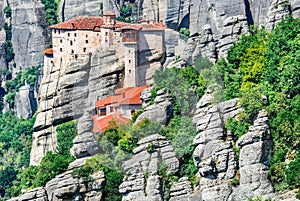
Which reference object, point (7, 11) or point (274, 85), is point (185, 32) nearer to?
point (274, 85)

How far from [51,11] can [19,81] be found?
4.88m

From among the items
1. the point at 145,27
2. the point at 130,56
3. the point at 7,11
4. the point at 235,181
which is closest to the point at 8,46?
the point at 7,11

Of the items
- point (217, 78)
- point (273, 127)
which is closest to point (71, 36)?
point (217, 78)

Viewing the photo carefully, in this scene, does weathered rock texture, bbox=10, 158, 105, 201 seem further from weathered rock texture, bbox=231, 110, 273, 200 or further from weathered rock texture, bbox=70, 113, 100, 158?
weathered rock texture, bbox=231, 110, 273, 200

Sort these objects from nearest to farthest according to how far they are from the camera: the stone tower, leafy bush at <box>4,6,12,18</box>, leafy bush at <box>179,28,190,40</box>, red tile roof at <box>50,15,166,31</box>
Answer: the stone tower
red tile roof at <box>50,15,166,31</box>
leafy bush at <box>179,28,190,40</box>
leafy bush at <box>4,6,12,18</box>

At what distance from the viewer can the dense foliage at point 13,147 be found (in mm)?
101312

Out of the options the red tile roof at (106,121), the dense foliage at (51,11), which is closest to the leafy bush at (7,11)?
the dense foliage at (51,11)

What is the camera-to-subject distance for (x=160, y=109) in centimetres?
8200

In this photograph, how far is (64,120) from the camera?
90.6m

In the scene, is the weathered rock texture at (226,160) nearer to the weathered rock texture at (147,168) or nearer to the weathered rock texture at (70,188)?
the weathered rock texture at (147,168)

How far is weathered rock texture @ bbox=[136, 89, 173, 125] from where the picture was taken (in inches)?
3216

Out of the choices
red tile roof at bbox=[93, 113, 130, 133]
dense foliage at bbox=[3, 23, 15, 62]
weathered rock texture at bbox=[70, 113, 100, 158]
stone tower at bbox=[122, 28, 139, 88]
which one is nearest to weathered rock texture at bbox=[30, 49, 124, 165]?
weathered rock texture at bbox=[70, 113, 100, 158]

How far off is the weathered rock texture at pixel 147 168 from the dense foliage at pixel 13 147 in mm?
21040

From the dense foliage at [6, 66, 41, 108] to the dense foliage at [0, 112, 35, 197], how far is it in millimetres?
1811
